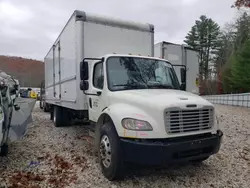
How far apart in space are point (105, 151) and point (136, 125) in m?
0.86

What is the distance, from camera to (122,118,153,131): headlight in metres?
3.61

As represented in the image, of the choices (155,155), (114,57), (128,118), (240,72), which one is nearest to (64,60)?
(114,57)

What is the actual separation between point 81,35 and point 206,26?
157ft

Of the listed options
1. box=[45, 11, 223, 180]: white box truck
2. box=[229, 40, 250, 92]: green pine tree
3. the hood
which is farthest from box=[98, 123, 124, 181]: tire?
box=[229, 40, 250, 92]: green pine tree

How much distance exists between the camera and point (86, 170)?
452 centimetres

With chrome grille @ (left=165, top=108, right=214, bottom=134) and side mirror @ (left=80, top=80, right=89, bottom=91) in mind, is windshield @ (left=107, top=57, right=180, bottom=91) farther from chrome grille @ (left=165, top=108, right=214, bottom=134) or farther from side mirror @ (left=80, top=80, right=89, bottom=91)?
chrome grille @ (left=165, top=108, right=214, bottom=134)

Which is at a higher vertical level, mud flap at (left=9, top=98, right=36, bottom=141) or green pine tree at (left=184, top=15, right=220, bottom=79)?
green pine tree at (left=184, top=15, right=220, bottom=79)

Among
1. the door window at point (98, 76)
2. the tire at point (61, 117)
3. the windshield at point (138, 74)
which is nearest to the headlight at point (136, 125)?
the windshield at point (138, 74)

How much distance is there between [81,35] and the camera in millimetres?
5707

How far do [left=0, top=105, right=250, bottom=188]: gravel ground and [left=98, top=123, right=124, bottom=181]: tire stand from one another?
0.62ft

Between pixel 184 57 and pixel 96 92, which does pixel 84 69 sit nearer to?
pixel 96 92

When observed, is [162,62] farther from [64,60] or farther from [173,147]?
[64,60]

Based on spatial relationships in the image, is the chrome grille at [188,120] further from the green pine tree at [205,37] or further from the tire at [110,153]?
the green pine tree at [205,37]

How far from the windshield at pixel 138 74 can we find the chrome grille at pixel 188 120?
1.06m
